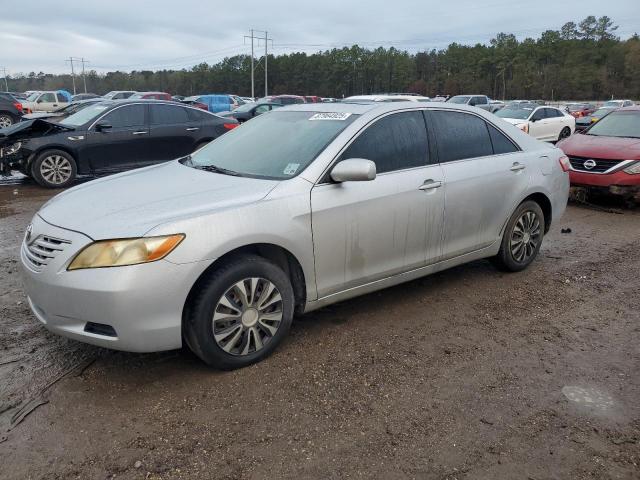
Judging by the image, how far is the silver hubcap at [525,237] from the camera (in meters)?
5.10

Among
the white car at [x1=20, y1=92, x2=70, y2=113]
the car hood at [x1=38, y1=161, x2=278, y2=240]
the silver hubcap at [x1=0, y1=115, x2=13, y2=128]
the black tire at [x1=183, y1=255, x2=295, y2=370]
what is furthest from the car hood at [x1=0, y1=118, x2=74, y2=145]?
the white car at [x1=20, y1=92, x2=70, y2=113]

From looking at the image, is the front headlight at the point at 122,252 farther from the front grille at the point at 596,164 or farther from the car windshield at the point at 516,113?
the car windshield at the point at 516,113

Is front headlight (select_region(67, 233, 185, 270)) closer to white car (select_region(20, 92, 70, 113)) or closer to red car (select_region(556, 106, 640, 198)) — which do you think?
red car (select_region(556, 106, 640, 198))

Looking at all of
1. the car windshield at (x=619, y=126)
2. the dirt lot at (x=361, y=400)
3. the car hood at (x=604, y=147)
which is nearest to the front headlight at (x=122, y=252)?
the dirt lot at (x=361, y=400)

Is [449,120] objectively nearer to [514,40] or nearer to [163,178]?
[163,178]

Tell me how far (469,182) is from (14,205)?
7368mm

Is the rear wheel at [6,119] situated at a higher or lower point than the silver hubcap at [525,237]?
higher

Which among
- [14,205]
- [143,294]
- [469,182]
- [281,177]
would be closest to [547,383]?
[469,182]

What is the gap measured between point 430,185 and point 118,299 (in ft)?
8.01

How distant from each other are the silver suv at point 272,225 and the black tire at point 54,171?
21.1ft

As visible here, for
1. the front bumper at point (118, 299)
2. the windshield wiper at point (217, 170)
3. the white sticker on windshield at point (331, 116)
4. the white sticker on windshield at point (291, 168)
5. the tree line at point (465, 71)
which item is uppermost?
the tree line at point (465, 71)

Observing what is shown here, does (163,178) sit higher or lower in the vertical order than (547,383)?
higher

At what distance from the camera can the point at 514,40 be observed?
355 feet

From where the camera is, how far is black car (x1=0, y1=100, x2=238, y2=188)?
383 inches
